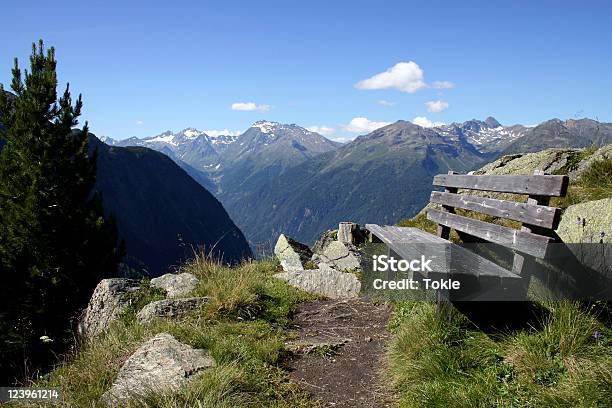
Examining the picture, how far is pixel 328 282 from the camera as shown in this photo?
9070mm

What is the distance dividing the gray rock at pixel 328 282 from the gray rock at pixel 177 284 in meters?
2.12

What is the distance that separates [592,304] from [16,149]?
2441 centimetres

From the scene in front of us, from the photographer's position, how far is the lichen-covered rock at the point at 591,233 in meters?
5.03

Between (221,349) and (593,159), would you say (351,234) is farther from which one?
(221,349)

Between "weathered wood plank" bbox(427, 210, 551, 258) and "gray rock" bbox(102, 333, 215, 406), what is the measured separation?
3657 mm

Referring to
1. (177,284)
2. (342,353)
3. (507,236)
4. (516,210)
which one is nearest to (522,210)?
(516,210)

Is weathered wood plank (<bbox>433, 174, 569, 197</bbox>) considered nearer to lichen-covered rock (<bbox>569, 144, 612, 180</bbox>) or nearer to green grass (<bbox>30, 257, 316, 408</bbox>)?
green grass (<bbox>30, 257, 316, 408</bbox>)

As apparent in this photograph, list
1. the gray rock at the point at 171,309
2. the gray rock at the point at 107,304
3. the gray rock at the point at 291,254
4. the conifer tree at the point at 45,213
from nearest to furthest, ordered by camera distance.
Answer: the gray rock at the point at 171,309 < the gray rock at the point at 107,304 < the gray rock at the point at 291,254 < the conifer tree at the point at 45,213

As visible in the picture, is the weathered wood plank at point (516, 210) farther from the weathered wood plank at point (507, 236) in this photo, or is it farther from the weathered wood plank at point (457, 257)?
the weathered wood plank at point (457, 257)

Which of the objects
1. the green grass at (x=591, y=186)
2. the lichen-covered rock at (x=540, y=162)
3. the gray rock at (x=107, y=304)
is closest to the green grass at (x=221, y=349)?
the gray rock at (x=107, y=304)

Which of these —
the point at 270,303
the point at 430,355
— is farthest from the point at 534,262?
the point at 270,303

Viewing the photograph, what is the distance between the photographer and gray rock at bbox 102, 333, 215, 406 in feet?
13.7

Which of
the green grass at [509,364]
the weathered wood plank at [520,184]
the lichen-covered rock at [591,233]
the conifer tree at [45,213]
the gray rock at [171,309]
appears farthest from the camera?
the conifer tree at [45,213]

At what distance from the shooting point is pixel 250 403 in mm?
4078
